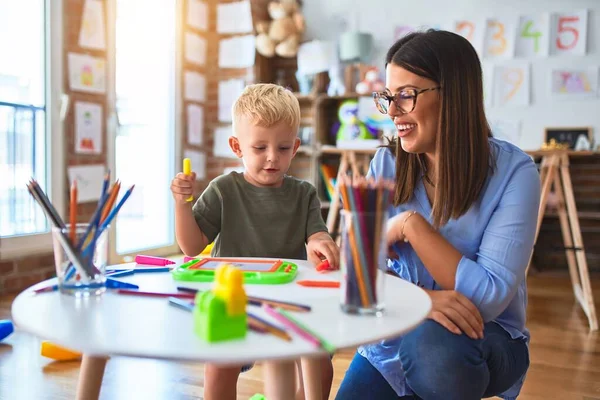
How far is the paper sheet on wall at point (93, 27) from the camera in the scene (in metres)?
3.23

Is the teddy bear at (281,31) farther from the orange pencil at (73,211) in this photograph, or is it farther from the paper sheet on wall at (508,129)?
the orange pencil at (73,211)

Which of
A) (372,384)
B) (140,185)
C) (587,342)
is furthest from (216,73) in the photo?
(372,384)

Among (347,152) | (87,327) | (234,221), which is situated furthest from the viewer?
(347,152)

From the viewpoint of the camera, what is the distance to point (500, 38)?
4.07m

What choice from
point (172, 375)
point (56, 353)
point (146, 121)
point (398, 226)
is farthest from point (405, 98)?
point (146, 121)

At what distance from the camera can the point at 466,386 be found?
1.01 metres

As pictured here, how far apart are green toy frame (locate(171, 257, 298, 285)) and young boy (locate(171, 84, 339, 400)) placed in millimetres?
241

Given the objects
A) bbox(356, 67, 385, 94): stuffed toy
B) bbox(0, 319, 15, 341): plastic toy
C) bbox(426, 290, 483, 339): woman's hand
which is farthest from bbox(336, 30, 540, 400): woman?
bbox(356, 67, 385, 94): stuffed toy

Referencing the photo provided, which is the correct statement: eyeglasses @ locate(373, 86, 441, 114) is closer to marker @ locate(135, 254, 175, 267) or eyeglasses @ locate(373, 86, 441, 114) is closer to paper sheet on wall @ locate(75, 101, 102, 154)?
marker @ locate(135, 254, 175, 267)

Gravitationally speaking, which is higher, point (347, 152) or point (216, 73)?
point (216, 73)

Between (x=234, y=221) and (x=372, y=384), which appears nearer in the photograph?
(x=372, y=384)

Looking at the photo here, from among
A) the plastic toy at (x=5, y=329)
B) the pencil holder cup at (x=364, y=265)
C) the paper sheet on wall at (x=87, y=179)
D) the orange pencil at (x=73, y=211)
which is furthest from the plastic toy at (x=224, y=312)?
the paper sheet on wall at (x=87, y=179)

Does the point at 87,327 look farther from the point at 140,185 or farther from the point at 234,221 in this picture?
the point at 140,185

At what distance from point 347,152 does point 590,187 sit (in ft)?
5.67
